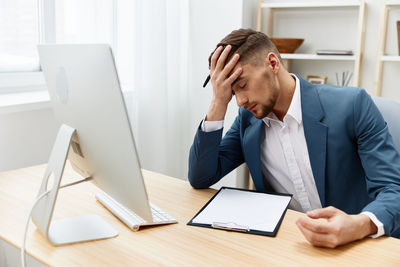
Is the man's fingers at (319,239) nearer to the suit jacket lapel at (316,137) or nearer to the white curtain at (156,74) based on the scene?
the suit jacket lapel at (316,137)

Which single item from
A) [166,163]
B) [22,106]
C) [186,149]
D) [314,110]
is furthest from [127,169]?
[186,149]

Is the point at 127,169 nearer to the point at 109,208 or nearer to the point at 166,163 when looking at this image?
the point at 109,208

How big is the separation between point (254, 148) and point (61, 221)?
25.9 inches

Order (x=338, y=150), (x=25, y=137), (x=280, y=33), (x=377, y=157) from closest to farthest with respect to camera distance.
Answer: (x=377, y=157) → (x=338, y=150) → (x=25, y=137) → (x=280, y=33)

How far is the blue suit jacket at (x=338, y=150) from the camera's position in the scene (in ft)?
4.13

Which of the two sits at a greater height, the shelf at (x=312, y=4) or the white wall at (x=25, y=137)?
the shelf at (x=312, y=4)

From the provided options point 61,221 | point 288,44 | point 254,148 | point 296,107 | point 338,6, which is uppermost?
point 338,6

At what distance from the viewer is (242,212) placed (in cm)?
117

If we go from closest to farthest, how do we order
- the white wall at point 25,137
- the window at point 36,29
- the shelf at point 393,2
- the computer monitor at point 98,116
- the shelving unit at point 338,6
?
the computer monitor at point 98,116 < the white wall at point 25,137 < the window at point 36,29 < the shelf at point 393,2 < the shelving unit at point 338,6

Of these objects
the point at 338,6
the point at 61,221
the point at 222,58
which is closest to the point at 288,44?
the point at 338,6

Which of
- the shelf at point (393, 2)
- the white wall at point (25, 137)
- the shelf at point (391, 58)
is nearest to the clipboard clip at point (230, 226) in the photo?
the white wall at point (25, 137)

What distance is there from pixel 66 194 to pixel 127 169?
55 centimetres

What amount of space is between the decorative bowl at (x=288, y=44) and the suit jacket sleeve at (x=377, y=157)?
4.80 feet

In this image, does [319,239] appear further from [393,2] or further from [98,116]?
[393,2]
